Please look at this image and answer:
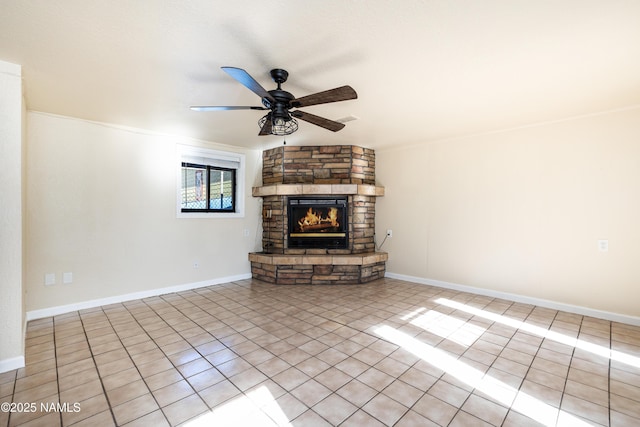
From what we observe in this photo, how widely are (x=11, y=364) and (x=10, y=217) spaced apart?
45.3 inches

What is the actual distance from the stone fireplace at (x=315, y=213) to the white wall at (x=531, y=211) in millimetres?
787

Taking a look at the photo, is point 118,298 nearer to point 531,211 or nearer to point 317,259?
point 317,259

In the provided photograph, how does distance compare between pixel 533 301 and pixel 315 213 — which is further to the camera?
pixel 315 213

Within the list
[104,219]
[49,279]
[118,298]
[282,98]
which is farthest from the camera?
[118,298]

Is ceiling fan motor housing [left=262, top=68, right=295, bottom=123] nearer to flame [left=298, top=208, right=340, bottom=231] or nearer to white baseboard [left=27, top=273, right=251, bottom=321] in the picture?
flame [left=298, top=208, right=340, bottom=231]

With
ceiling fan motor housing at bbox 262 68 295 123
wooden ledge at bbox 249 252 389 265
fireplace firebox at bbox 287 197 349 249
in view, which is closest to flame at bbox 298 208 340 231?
fireplace firebox at bbox 287 197 349 249

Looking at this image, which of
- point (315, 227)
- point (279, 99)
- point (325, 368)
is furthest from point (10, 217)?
point (315, 227)

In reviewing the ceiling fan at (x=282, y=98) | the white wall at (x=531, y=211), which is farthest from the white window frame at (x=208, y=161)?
the white wall at (x=531, y=211)

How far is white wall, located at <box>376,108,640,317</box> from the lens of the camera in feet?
10.7

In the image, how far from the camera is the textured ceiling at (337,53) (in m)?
1.67

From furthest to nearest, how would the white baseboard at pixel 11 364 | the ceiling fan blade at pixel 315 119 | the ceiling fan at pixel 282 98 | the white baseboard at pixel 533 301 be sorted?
the white baseboard at pixel 533 301 < the ceiling fan blade at pixel 315 119 < the white baseboard at pixel 11 364 < the ceiling fan at pixel 282 98

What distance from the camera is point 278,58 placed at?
2.15m

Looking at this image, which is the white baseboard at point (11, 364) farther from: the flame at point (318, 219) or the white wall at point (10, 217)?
the flame at point (318, 219)

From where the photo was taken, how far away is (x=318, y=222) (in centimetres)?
511
